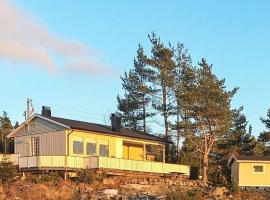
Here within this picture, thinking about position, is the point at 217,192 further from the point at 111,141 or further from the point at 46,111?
the point at 46,111

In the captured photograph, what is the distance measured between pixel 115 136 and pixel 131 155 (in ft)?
13.8

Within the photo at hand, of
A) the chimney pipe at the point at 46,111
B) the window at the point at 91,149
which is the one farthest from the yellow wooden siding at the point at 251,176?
the chimney pipe at the point at 46,111

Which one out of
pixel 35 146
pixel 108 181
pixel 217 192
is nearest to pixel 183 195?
pixel 217 192

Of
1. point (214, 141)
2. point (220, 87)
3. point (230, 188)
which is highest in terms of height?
point (220, 87)

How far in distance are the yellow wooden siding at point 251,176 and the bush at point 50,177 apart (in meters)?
17.2

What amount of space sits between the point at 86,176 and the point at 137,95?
2610 cm

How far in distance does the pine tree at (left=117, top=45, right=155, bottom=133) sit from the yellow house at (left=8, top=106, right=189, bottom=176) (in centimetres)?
1370

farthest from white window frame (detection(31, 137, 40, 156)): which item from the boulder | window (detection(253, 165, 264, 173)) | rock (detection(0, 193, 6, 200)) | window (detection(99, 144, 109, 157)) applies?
window (detection(253, 165, 264, 173))

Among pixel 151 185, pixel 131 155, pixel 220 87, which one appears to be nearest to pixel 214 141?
pixel 220 87

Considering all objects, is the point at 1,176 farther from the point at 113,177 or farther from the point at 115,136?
the point at 115,136

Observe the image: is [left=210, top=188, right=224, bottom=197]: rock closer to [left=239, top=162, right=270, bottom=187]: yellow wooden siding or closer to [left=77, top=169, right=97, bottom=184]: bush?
[left=239, top=162, right=270, bottom=187]: yellow wooden siding

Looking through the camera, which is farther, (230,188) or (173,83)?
(173,83)

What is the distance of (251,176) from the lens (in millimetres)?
48125

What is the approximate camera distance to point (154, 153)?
51.4 metres
